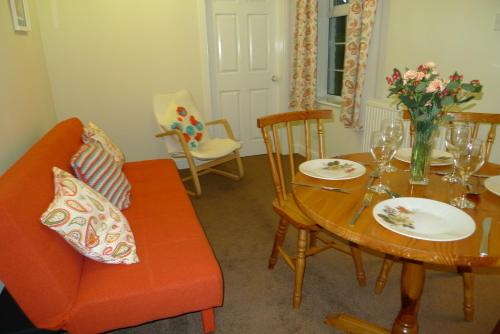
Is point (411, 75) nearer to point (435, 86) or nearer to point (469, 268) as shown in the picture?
point (435, 86)

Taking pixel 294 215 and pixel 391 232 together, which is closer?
pixel 391 232

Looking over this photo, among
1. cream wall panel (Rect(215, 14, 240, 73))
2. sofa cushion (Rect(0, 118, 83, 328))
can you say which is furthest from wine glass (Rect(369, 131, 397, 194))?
cream wall panel (Rect(215, 14, 240, 73))

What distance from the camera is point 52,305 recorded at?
123 centimetres

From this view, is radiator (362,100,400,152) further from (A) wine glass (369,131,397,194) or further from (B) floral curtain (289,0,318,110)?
(A) wine glass (369,131,397,194)

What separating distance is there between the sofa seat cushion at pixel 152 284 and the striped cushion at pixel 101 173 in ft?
0.97

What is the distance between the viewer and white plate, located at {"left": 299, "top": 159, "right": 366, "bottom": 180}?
1397mm

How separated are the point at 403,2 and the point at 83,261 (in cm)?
276

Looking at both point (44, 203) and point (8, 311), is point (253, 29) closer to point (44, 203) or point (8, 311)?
point (44, 203)

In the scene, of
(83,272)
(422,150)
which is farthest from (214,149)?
(422,150)

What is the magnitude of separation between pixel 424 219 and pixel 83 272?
50.6 inches

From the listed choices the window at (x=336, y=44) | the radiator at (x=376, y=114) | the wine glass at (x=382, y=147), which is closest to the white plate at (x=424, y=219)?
the wine glass at (x=382, y=147)

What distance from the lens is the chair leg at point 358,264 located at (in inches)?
74.3

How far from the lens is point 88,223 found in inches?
51.2

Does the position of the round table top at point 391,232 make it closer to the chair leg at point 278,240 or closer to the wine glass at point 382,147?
the wine glass at point 382,147
